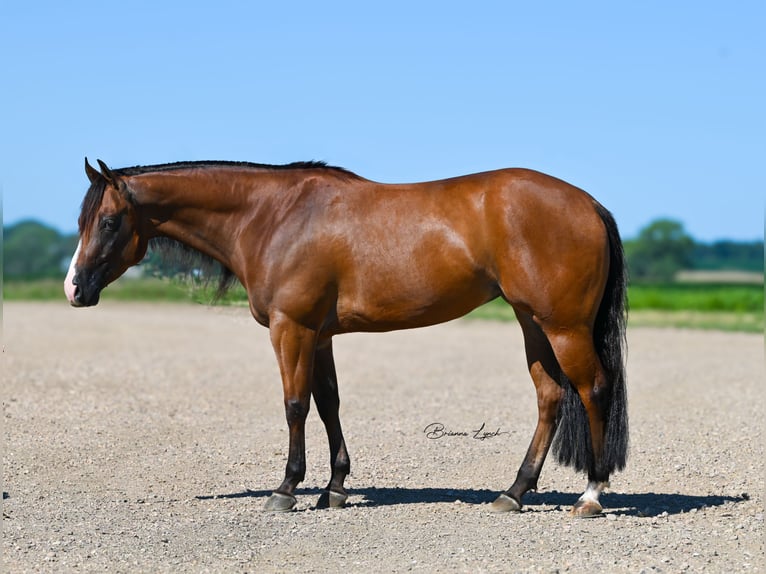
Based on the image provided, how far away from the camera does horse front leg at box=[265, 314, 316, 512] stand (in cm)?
652

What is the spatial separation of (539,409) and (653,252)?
281 ft

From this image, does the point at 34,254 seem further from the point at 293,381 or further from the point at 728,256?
the point at 293,381

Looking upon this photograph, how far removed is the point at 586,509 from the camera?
21.2 ft

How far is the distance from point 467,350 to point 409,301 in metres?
14.3

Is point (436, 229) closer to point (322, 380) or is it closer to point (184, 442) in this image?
point (322, 380)

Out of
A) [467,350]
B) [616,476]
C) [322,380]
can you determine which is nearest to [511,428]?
[616,476]

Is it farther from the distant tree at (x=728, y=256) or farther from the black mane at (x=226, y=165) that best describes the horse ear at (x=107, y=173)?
the distant tree at (x=728, y=256)

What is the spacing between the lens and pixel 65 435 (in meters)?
9.48

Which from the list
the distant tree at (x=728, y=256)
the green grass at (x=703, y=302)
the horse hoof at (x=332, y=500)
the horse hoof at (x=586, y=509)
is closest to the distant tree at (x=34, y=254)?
the green grass at (x=703, y=302)

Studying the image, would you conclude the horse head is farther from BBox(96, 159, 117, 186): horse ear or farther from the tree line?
the tree line

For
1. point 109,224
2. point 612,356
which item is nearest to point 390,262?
point 612,356

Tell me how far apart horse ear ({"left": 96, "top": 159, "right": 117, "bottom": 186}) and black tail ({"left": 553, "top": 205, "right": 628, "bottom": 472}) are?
3.15 m

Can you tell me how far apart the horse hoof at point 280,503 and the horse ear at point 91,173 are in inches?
94.9

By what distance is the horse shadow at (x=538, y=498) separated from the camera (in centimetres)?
691
